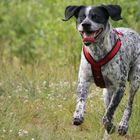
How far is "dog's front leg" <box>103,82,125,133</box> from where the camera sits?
7305mm

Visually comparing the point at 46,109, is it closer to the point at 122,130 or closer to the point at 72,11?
the point at 122,130

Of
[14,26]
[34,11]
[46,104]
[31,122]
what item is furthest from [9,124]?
[14,26]

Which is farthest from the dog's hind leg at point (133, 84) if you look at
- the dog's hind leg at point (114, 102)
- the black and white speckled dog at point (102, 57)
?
the dog's hind leg at point (114, 102)

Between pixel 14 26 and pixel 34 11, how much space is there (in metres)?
1.73

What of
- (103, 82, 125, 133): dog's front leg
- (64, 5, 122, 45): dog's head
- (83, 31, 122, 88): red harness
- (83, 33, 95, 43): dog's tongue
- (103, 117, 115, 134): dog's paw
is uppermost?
(64, 5, 122, 45): dog's head

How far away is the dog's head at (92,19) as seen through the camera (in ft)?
23.1

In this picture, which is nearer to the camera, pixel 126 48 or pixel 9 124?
pixel 9 124

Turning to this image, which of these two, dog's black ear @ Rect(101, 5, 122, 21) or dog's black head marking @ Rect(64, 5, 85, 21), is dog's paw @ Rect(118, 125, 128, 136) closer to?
dog's black ear @ Rect(101, 5, 122, 21)

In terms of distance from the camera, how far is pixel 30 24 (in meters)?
24.0

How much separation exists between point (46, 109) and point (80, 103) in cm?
132

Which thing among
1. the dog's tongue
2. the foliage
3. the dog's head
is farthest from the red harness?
the foliage

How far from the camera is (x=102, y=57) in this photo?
24.4ft

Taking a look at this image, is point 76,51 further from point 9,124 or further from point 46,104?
point 9,124

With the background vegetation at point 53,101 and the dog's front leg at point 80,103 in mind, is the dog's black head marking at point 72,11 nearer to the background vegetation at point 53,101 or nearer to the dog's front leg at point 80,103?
the dog's front leg at point 80,103
